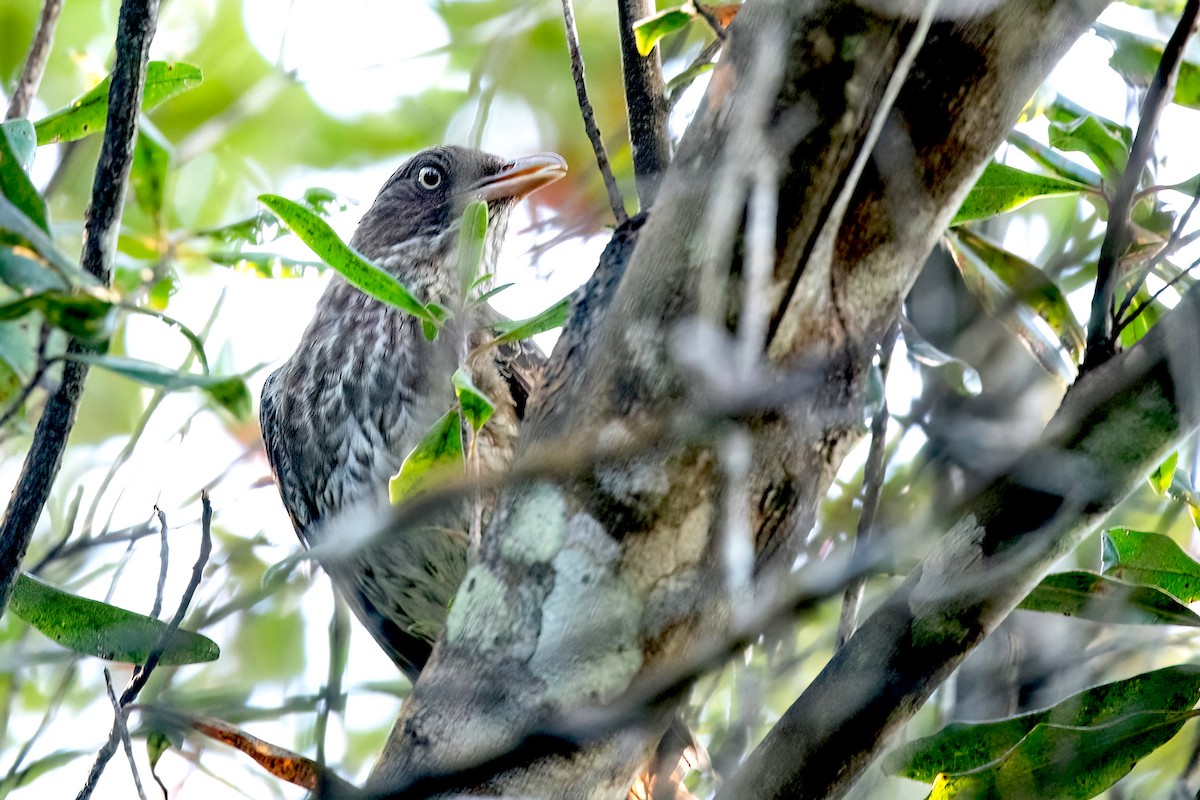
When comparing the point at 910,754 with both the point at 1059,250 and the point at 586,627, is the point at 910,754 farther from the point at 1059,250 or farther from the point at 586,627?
the point at 1059,250

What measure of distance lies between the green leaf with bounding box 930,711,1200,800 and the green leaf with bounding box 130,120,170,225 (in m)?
1.60

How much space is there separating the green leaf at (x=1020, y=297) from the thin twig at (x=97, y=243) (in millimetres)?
1508

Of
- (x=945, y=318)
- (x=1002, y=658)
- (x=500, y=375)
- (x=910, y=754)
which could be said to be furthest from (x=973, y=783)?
(x=500, y=375)

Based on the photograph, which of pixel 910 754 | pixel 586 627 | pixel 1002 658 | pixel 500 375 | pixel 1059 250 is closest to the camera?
pixel 586 627

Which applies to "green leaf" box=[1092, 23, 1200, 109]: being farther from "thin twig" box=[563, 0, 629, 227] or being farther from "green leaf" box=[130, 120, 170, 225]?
"green leaf" box=[130, 120, 170, 225]

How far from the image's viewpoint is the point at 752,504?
54.0 inches

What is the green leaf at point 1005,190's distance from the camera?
A: 1.95 meters

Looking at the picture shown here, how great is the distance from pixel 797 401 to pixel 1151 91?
610mm

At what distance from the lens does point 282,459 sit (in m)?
3.26

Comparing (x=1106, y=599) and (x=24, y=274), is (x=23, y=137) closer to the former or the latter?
(x=24, y=274)

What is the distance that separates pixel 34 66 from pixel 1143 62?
2088 millimetres

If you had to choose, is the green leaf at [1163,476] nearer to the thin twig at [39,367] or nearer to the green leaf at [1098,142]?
the green leaf at [1098,142]

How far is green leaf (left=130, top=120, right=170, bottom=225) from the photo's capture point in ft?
7.09

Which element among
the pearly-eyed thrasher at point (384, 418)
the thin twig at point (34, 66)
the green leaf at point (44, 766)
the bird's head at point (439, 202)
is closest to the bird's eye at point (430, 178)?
the bird's head at point (439, 202)
